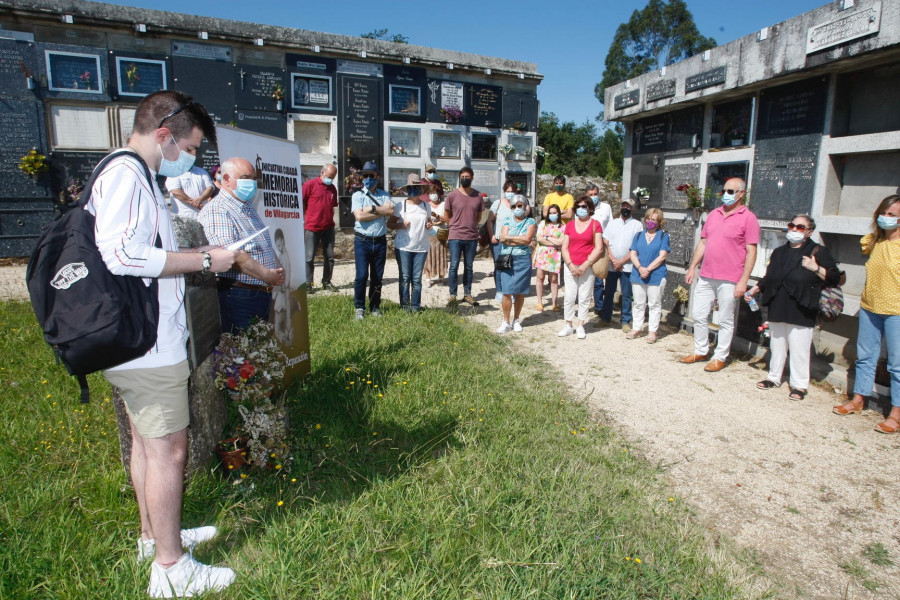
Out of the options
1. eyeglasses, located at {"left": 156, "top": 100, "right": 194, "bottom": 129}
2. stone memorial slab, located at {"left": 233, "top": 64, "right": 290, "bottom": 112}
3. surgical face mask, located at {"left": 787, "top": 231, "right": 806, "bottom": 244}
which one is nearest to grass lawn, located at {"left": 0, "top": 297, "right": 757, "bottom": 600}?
eyeglasses, located at {"left": 156, "top": 100, "right": 194, "bottom": 129}

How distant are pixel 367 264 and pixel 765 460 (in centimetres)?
457

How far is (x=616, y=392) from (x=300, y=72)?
10.1 m

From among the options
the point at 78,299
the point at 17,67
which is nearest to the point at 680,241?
the point at 78,299

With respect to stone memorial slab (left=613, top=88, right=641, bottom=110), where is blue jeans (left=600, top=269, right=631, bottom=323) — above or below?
below

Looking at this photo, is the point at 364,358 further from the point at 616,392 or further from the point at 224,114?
the point at 224,114

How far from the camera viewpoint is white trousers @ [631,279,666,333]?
664cm

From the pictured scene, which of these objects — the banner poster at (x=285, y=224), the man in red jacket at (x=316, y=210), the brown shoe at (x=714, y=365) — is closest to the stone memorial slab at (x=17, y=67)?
the man in red jacket at (x=316, y=210)

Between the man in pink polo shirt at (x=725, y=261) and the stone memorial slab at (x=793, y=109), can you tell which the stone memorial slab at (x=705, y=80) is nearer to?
the stone memorial slab at (x=793, y=109)

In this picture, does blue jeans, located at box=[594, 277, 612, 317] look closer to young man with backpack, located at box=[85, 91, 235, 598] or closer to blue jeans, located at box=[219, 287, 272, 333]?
blue jeans, located at box=[219, 287, 272, 333]

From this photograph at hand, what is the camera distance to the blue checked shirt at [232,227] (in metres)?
3.33

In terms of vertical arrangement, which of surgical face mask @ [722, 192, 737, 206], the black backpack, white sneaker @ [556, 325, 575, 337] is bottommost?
white sneaker @ [556, 325, 575, 337]

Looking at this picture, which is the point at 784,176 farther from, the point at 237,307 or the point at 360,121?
the point at 360,121

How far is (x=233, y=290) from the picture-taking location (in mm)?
3387

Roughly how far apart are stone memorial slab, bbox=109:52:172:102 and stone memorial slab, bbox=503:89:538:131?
7.64m
